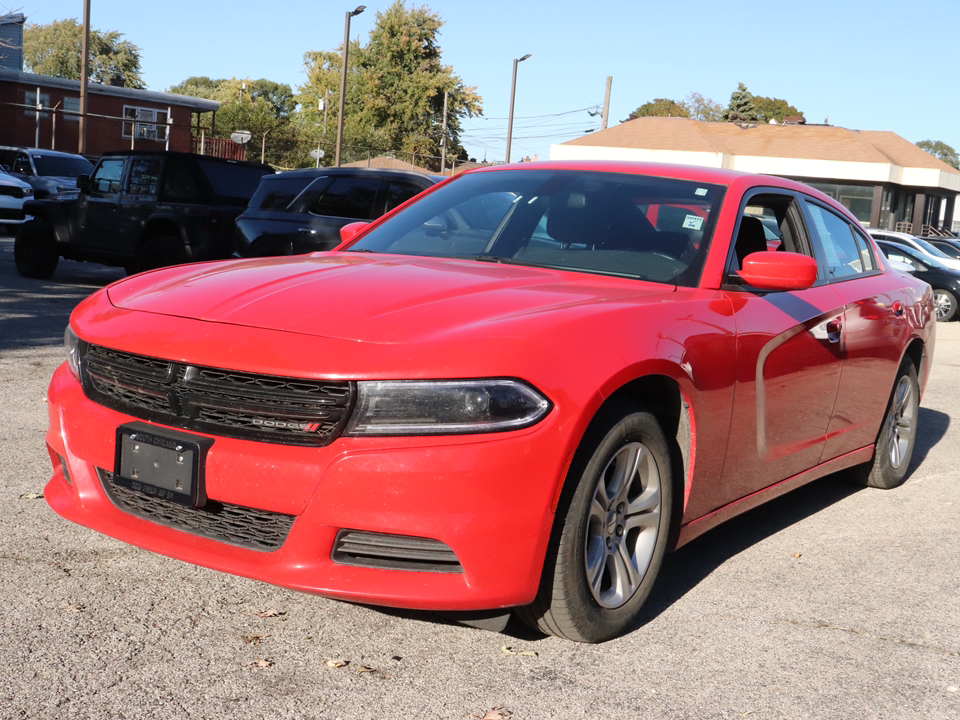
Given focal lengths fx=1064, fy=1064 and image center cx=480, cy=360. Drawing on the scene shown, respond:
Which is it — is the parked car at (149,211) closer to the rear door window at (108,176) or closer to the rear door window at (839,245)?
the rear door window at (108,176)

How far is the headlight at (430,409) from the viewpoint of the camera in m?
2.86

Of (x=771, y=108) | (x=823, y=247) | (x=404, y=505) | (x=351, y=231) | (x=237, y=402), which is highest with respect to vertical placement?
(x=771, y=108)

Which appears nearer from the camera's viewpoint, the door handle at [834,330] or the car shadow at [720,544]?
the car shadow at [720,544]

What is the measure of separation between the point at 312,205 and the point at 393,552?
895 centimetres

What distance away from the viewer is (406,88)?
83250mm

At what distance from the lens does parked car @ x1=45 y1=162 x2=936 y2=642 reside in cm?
288

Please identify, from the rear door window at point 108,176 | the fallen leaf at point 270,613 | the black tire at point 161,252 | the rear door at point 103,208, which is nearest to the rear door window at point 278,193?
the black tire at point 161,252

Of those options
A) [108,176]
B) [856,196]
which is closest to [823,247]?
[108,176]

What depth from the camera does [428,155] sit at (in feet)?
259

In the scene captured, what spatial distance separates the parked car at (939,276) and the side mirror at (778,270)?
16714 mm

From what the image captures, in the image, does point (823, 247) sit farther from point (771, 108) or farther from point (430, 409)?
point (771, 108)

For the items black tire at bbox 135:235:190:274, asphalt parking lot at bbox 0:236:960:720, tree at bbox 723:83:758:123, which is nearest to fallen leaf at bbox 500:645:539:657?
asphalt parking lot at bbox 0:236:960:720

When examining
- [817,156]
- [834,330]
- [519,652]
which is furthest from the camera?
[817,156]

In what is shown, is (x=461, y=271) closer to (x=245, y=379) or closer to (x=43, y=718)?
(x=245, y=379)
